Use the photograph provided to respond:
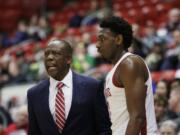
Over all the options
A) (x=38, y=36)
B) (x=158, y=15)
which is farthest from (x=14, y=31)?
(x=158, y=15)

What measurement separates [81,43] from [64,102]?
30.7 feet

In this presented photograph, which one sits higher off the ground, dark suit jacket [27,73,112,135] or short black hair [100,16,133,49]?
short black hair [100,16,133,49]

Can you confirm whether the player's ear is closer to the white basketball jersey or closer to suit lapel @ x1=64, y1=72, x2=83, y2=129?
the white basketball jersey

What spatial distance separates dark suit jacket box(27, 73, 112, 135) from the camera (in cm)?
520

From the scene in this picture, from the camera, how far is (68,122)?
5.19 metres

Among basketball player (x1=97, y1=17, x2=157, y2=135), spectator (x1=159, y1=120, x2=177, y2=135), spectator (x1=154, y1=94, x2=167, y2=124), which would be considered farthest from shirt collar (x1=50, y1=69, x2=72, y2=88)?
spectator (x1=154, y1=94, x2=167, y2=124)

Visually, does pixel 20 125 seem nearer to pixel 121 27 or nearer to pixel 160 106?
pixel 160 106

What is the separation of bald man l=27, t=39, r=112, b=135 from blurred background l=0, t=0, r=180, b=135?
2.26 m

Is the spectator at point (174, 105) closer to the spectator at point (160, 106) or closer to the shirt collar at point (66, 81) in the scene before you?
the spectator at point (160, 106)

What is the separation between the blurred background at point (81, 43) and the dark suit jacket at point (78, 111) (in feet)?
7.34

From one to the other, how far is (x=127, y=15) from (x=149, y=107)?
12.2 m

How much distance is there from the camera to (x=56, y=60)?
17.0ft

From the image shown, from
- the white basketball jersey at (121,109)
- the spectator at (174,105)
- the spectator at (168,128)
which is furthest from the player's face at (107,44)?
the spectator at (174,105)

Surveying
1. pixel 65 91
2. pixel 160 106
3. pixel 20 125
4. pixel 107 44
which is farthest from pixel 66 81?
pixel 20 125
